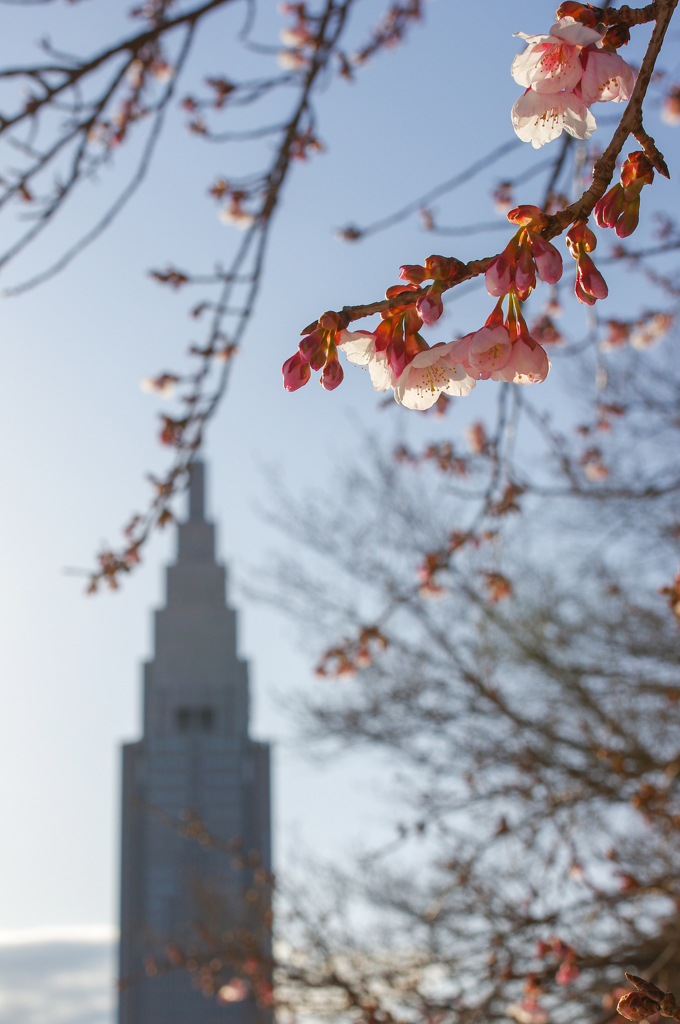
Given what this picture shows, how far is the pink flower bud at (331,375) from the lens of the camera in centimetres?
65

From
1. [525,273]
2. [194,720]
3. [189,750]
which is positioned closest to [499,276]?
[525,273]

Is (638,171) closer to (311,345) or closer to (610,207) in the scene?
(610,207)

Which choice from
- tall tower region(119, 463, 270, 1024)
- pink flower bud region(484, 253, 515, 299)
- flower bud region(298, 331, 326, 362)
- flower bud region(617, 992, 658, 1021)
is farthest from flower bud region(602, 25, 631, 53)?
tall tower region(119, 463, 270, 1024)

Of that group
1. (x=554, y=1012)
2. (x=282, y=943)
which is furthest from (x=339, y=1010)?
(x=282, y=943)

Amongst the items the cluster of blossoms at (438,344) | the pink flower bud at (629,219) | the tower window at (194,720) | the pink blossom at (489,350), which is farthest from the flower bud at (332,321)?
the tower window at (194,720)

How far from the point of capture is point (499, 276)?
61 centimetres

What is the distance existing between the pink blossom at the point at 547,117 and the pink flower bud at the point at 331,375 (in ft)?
0.85

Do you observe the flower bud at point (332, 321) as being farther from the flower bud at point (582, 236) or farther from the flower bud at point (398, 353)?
the flower bud at point (582, 236)

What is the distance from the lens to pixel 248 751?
39875 millimetres

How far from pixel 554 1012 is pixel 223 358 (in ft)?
11.4

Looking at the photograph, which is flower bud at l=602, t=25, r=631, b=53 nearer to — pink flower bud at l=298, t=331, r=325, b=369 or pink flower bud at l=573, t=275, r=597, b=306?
pink flower bud at l=573, t=275, r=597, b=306

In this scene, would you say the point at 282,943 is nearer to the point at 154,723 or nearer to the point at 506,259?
the point at 506,259

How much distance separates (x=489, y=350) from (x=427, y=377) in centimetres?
6

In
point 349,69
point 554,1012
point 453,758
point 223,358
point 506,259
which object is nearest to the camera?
point 506,259
